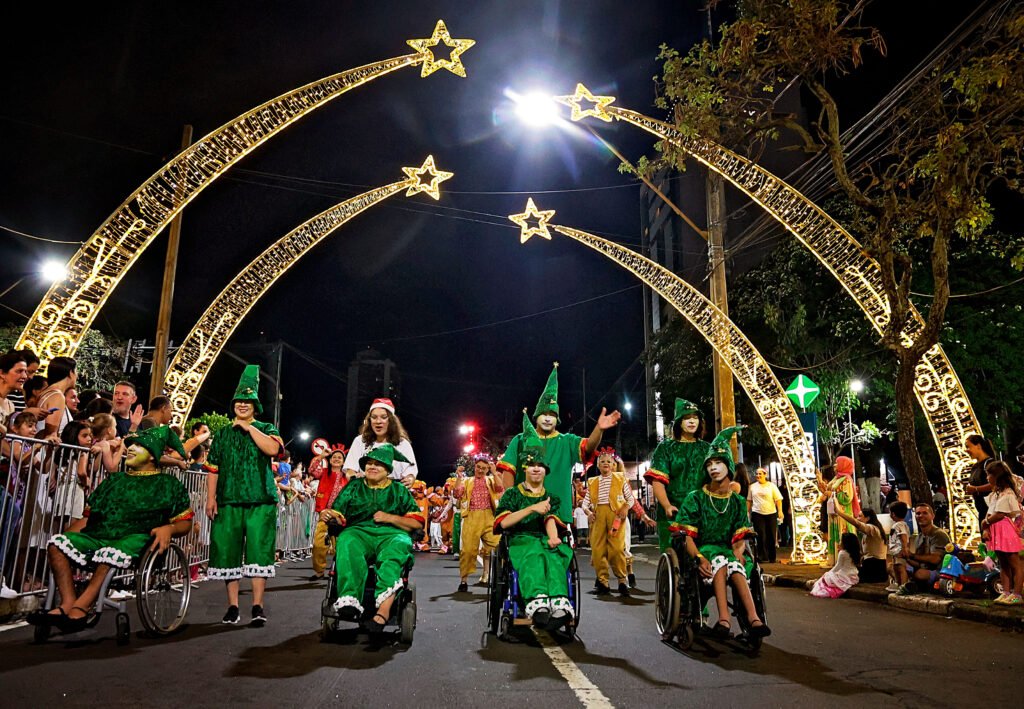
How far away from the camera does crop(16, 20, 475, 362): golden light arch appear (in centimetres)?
1084

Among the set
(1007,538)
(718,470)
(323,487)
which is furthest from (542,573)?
(323,487)

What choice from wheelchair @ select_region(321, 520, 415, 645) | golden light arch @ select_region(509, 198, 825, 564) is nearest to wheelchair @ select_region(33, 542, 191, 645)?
wheelchair @ select_region(321, 520, 415, 645)

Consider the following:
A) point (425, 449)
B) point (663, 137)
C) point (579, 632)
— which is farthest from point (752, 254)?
point (425, 449)

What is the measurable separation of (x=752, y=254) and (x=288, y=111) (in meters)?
25.6

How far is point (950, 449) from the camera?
1280cm

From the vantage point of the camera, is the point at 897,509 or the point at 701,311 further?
the point at 701,311

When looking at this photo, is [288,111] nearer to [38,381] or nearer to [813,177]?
[38,381]

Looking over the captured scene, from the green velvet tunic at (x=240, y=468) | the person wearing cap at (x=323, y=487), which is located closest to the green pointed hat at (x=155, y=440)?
the green velvet tunic at (x=240, y=468)

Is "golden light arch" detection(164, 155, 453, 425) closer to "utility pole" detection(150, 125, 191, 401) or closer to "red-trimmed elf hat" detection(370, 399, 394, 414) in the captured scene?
"utility pole" detection(150, 125, 191, 401)

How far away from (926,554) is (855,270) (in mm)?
4826

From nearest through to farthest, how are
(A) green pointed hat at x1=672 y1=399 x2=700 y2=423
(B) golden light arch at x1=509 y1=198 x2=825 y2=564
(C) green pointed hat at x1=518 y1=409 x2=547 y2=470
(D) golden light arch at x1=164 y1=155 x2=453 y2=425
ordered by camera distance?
1. (C) green pointed hat at x1=518 y1=409 x2=547 y2=470
2. (A) green pointed hat at x1=672 y1=399 x2=700 y2=423
3. (D) golden light arch at x1=164 y1=155 x2=453 y2=425
4. (B) golden light arch at x1=509 y1=198 x2=825 y2=564

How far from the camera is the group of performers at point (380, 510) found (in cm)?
611

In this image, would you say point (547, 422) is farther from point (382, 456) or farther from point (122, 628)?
point (122, 628)

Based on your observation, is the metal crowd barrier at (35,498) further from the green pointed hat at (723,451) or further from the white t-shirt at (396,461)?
the green pointed hat at (723,451)
